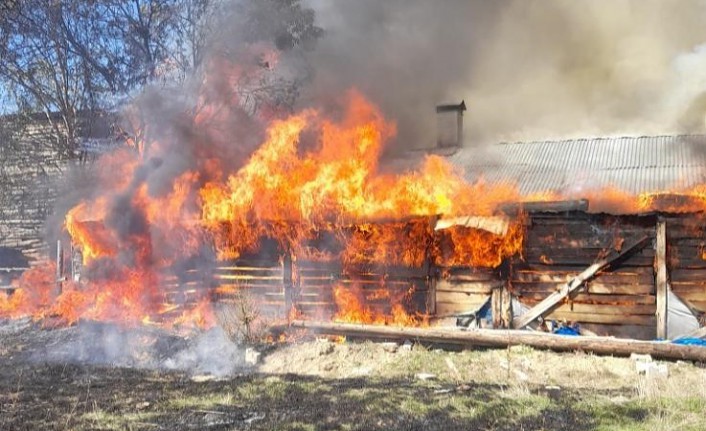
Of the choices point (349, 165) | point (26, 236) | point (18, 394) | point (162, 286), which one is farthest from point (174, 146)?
point (26, 236)

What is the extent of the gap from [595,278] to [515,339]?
7.08 ft

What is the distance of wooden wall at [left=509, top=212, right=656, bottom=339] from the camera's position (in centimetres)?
1051

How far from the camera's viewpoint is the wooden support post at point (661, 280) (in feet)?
33.5

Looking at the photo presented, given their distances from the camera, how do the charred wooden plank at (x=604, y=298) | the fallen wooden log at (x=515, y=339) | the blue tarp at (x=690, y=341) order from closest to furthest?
the fallen wooden log at (x=515, y=339), the blue tarp at (x=690, y=341), the charred wooden plank at (x=604, y=298)

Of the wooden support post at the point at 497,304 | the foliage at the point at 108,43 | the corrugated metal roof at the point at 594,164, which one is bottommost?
the wooden support post at the point at 497,304

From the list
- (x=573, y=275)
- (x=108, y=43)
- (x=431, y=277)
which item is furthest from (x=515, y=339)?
(x=108, y=43)

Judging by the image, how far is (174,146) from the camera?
14.8 metres

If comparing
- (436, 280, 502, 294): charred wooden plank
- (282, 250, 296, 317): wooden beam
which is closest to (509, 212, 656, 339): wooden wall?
(436, 280, 502, 294): charred wooden plank

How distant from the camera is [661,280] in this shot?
10.3m

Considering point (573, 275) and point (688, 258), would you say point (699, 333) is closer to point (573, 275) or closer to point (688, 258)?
point (688, 258)

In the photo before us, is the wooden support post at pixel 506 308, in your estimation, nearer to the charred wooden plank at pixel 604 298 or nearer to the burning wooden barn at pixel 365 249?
the burning wooden barn at pixel 365 249

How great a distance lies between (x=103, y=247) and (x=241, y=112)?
6.94 meters

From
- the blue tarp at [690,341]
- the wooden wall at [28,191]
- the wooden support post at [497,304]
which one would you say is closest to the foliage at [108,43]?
the wooden wall at [28,191]

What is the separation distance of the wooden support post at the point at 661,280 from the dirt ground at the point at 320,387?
1302 millimetres
